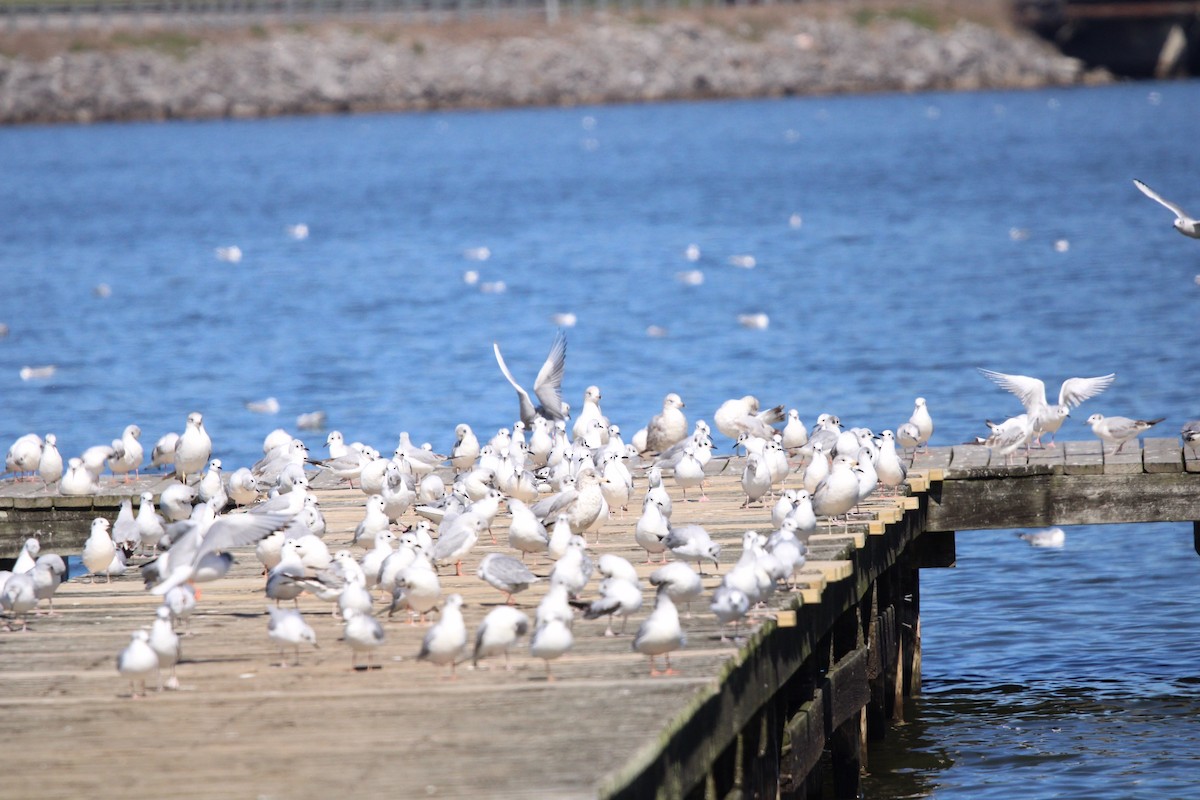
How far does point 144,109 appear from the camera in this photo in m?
114

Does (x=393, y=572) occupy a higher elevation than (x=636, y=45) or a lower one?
lower

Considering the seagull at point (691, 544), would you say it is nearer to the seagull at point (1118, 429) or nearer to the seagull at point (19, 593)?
the seagull at point (19, 593)

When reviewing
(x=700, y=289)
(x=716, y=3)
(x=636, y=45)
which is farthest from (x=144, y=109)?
(x=700, y=289)

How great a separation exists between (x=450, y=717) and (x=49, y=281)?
1679 inches

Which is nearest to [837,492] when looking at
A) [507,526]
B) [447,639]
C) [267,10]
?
[507,526]

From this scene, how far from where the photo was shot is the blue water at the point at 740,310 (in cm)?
1708

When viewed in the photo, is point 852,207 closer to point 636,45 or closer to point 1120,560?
point 1120,560

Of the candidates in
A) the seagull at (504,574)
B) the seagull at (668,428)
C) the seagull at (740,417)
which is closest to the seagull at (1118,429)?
the seagull at (740,417)

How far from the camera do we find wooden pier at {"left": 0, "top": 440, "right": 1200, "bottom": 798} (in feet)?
29.0

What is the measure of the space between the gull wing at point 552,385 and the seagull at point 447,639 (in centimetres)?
800

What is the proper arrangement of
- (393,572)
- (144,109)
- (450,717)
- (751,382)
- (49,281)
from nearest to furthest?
(450,717) → (393,572) → (751,382) → (49,281) → (144,109)

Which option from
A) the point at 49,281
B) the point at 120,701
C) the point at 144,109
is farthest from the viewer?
the point at 144,109

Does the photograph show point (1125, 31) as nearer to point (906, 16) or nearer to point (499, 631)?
point (906, 16)

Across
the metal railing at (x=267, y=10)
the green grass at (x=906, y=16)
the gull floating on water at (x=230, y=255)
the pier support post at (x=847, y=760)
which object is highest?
the metal railing at (x=267, y=10)
